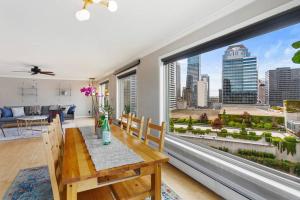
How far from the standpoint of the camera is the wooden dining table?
1.10 meters

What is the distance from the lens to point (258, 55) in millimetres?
1889

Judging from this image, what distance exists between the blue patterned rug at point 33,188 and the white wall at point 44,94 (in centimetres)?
732

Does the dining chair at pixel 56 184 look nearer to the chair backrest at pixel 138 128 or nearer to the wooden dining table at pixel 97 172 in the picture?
the wooden dining table at pixel 97 172

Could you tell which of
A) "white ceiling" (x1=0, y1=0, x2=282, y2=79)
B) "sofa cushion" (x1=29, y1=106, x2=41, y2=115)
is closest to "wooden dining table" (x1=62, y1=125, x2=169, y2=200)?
"white ceiling" (x1=0, y1=0, x2=282, y2=79)

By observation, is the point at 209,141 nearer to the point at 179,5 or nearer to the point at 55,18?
the point at 179,5

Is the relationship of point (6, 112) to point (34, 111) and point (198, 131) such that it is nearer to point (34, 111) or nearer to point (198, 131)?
point (34, 111)

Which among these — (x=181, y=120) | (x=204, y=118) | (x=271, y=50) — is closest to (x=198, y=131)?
(x=204, y=118)

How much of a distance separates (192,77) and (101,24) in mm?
1675

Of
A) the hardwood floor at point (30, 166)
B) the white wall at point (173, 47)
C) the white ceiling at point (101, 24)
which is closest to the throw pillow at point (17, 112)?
the hardwood floor at point (30, 166)

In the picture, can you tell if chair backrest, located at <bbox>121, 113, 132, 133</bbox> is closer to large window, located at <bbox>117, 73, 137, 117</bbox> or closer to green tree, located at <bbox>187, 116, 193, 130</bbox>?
green tree, located at <bbox>187, 116, 193, 130</bbox>

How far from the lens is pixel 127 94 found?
557cm

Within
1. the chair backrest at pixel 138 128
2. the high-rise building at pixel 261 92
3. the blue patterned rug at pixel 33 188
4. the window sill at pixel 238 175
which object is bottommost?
the blue patterned rug at pixel 33 188

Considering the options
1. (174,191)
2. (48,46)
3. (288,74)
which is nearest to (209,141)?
(174,191)

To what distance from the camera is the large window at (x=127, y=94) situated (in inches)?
196
